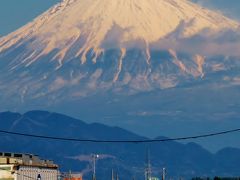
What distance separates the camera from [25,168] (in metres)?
151

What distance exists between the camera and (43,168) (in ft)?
538

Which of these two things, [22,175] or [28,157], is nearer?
[22,175]

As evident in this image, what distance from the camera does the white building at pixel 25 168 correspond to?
5625 inches

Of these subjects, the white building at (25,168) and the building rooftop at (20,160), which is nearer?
the white building at (25,168)

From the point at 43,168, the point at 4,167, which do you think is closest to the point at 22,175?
the point at 4,167

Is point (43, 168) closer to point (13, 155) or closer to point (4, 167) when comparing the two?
point (13, 155)

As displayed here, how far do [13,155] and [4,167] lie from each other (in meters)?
22.1

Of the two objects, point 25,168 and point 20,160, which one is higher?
point 20,160

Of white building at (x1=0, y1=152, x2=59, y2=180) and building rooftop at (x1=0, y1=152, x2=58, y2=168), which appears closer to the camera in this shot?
white building at (x1=0, y1=152, x2=59, y2=180)

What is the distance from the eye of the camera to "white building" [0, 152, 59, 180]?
469 feet

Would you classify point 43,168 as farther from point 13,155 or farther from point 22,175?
point 22,175

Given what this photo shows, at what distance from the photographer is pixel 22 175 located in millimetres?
148125

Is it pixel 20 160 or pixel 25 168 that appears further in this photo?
pixel 20 160

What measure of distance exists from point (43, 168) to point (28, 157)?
254 inches
